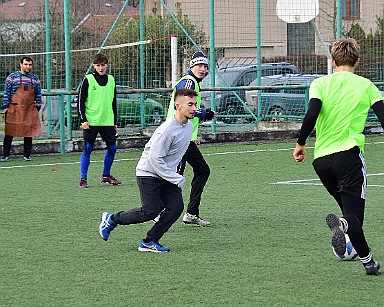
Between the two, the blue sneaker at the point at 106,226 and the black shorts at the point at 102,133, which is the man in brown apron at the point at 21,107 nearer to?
the black shorts at the point at 102,133

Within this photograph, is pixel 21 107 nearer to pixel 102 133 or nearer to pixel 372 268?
pixel 102 133

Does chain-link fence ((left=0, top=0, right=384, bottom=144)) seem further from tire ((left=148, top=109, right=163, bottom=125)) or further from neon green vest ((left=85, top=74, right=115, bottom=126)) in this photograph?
neon green vest ((left=85, top=74, right=115, bottom=126))

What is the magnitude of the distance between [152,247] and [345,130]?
2.10 m

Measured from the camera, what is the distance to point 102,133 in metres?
13.7

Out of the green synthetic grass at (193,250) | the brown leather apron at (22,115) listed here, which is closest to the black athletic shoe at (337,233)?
the green synthetic grass at (193,250)

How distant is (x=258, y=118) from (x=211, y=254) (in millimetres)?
13504

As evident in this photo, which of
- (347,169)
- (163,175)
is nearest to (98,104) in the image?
(163,175)

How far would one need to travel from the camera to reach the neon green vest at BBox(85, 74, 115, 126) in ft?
44.3

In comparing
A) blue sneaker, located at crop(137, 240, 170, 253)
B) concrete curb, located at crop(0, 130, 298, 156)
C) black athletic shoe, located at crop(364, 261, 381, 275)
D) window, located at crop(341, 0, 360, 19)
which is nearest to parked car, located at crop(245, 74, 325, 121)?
concrete curb, located at crop(0, 130, 298, 156)

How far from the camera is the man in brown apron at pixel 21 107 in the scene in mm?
17078

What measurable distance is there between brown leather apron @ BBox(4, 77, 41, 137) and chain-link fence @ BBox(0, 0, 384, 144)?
78.2 inches

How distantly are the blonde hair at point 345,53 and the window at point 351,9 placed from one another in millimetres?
15038

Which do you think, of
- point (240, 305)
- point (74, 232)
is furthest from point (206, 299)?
point (74, 232)

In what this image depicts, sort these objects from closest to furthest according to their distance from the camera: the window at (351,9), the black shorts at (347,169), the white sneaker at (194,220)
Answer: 1. the black shorts at (347,169)
2. the white sneaker at (194,220)
3. the window at (351,9)
